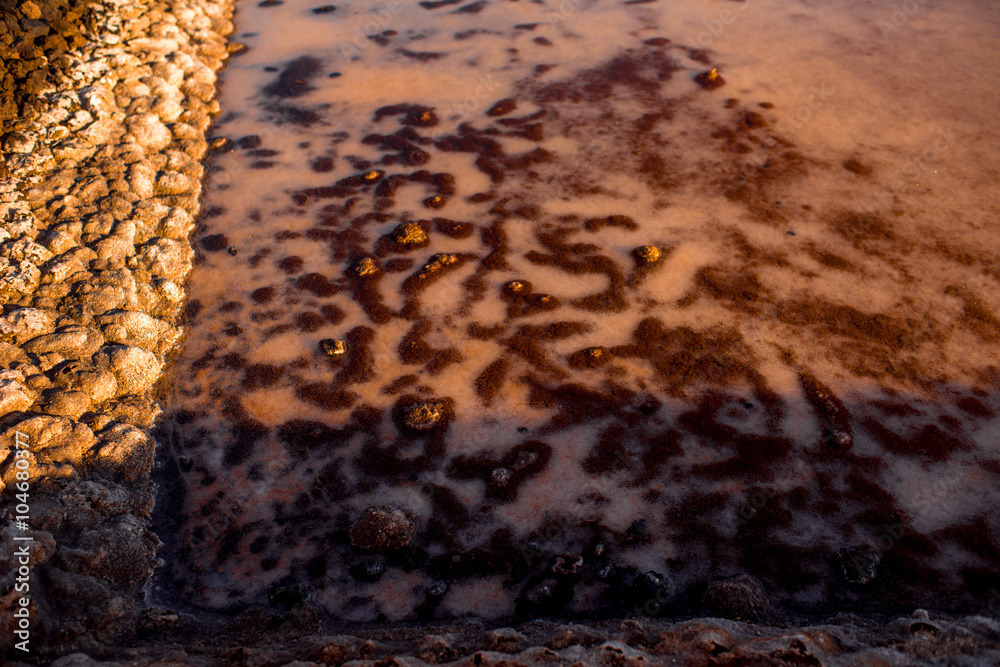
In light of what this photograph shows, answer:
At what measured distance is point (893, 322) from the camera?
543 cm

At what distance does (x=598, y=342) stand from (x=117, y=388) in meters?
4.35

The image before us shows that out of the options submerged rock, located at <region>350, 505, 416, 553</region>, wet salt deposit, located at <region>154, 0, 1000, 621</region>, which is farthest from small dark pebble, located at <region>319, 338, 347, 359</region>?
submerged rock, located at <region>350, 505, 416, 553</region>

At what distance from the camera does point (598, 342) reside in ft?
17.9

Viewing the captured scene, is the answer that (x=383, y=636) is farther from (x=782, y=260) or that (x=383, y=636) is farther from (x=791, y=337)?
(x=782, y=260)

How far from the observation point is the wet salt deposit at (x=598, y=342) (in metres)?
4.07

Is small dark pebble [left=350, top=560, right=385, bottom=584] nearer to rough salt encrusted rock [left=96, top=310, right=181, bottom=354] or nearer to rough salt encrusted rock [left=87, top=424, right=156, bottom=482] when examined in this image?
rough salt encrusted rock [left=87, top=424, right=156, bottom=482]

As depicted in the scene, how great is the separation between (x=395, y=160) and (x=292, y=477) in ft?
15.4

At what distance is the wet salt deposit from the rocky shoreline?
32 cm

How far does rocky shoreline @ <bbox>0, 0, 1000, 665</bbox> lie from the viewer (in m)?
3.19

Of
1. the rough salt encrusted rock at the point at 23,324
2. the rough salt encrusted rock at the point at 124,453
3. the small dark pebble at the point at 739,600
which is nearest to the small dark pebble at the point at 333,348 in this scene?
the rough salt encrusted rock at the point at 124,453

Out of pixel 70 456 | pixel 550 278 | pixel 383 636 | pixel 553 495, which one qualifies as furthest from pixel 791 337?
pixel 70 456

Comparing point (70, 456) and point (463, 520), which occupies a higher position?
point (70, 456)

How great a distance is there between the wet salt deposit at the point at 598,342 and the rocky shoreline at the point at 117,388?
322 mm

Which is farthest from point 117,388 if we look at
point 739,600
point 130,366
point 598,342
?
point 739,600
